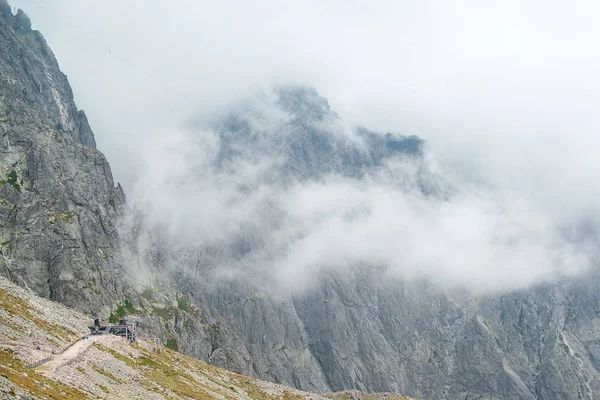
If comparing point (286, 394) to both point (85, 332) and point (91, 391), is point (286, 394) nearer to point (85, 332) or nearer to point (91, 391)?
point (85, 332)

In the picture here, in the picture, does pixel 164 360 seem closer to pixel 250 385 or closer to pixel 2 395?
pixel 250 385

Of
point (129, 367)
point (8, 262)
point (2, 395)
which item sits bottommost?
point (2, 395)

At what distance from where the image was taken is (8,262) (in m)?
199

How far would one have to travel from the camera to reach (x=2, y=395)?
42188 mm

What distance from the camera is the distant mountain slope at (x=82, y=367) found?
5981 cm

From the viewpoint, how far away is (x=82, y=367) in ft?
251

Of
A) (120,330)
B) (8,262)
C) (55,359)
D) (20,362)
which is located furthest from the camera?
(8,262)

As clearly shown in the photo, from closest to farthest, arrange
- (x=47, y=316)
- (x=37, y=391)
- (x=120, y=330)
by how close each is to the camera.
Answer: (x=37, y=391) → (x=47, y=316) → (x=120, y=330)

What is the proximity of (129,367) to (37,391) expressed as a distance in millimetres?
43245

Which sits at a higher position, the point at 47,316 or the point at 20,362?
the point at 47,316

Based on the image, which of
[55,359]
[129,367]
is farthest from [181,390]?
[55,359]

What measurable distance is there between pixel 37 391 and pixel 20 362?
657 inches

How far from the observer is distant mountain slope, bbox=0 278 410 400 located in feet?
196

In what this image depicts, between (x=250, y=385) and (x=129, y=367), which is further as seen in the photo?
(x=250, y=385)
